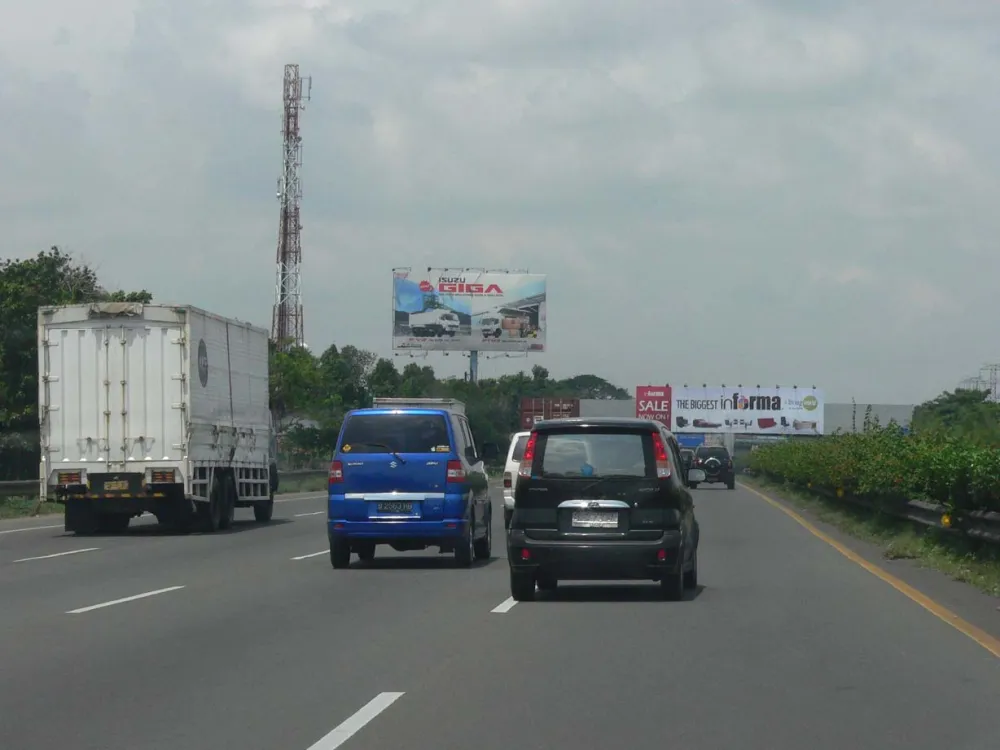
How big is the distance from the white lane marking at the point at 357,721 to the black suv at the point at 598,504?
546 centimetres

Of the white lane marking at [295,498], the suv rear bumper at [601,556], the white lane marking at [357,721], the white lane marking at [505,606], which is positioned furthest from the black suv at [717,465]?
the white lane marking at [357,721]

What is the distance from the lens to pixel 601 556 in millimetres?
15141

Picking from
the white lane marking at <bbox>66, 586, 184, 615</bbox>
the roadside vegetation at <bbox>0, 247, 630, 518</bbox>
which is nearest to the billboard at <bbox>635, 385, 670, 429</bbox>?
the roadside vegetation at <bbox>0, 247, 630, 518</bbox>

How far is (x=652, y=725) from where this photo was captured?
8836 mm

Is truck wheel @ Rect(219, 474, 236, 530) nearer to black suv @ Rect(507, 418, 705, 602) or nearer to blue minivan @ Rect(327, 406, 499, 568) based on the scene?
blue minivan @ Rect(327, 406, 499, 568)

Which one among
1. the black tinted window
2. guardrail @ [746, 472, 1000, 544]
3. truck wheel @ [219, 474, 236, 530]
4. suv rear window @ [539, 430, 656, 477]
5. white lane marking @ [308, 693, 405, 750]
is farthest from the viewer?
the black tinted window

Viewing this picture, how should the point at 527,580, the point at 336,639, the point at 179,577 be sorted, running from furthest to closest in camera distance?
the point at 179,577 → the point at 527,580 → the point at 336,639

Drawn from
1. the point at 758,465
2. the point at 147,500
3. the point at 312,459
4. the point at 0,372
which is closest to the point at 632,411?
the point at 758,465

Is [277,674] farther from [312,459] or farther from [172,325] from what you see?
[312,459]

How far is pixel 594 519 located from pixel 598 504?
0.52 ft

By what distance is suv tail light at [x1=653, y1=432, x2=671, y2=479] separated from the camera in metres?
15.2

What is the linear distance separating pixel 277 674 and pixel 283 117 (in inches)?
2456

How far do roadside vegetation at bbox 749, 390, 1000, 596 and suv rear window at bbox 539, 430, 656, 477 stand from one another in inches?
177

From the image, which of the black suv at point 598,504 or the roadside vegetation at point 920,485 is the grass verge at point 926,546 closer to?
the roadside vegetation at point 920,485
